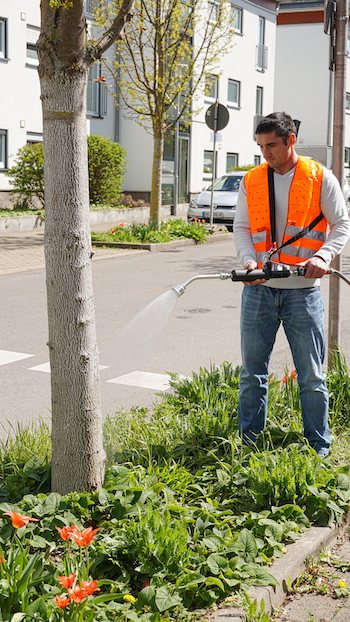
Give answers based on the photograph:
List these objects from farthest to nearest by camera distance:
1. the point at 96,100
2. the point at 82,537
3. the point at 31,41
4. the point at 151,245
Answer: the point at 96,100
the point at 31,41
the point at 151,245
the point at 82,537

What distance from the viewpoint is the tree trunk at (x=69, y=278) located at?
3.86 metres

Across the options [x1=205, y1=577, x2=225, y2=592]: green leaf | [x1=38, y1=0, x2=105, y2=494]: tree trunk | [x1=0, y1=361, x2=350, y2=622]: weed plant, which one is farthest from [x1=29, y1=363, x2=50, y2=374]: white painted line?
[x1=205, y1=577, x2=225, y2=592]: green leaf

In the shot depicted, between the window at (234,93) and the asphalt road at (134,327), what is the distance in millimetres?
20858

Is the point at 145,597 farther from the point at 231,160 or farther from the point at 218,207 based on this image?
the point at 231,160

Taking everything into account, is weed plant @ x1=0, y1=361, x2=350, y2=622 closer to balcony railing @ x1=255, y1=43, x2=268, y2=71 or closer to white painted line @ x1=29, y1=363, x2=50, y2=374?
white painted line @ x1=29, y1=363, x2=50, y2=374

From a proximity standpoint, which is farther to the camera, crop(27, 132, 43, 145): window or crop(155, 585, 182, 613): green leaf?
crop(27, 132, 43, 145): window

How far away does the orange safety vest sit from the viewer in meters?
4.72

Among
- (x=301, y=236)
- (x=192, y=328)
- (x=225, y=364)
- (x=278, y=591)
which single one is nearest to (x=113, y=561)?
(x=278, y=591)

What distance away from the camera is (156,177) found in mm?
19641

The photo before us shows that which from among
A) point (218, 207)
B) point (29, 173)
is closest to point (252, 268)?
point (29, 173)

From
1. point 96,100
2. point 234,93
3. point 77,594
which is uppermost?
point 234,93

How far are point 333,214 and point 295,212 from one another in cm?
22

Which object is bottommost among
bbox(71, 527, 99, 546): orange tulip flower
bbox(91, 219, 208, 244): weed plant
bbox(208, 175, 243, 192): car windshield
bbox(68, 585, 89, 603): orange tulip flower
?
bbox(68, 585, 89, 603): orange tulip flower

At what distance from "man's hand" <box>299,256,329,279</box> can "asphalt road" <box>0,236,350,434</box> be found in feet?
2.68
